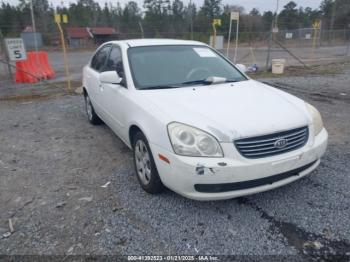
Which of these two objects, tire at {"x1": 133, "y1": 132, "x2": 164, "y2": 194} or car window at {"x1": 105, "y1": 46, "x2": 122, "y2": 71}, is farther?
car window at {"x1": 105, "y1": 46, "x2": 122, "y2": 71}

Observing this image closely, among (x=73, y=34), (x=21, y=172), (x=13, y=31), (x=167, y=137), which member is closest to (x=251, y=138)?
(x=167, y=137)

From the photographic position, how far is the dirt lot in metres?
2.48

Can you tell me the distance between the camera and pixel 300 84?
944 centimetres

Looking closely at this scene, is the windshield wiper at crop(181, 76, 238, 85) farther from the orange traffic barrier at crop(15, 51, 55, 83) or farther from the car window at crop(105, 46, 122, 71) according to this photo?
the orange traffic barrier at crop(15, 51, 55, 83)

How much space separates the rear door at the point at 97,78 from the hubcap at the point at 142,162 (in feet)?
4.75

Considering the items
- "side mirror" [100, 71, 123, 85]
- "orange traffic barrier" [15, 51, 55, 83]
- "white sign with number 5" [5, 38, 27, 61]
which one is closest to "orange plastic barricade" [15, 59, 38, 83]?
"orange traffic barrier" [15, 51, 55, 83]

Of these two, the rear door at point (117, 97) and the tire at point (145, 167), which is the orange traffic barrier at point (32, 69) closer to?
the rear door at point (117, 97)

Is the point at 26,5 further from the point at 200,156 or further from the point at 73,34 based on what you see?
the point at 200,156

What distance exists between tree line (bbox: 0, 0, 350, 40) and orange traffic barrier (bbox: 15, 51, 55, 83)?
1164 centimetres

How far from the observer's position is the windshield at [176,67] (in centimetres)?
358

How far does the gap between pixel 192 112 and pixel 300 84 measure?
774 cm

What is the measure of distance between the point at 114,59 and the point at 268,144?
263cm

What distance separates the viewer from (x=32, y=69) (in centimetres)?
1123

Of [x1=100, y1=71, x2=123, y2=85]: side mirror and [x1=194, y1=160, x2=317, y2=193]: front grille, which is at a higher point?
[x1=100, y1=71, x2=123, y2=85]: side mirror
